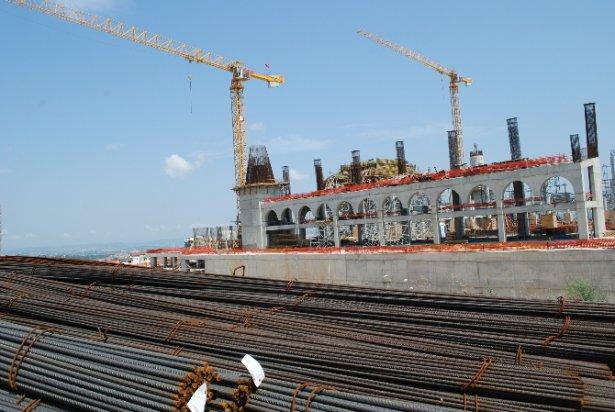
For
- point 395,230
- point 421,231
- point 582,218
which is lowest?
point 421,231

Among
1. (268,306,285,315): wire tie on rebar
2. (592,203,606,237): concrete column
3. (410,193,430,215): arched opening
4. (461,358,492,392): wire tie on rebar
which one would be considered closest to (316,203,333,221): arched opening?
(410,193,430,215): arched opening

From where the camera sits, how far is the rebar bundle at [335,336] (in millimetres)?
4090

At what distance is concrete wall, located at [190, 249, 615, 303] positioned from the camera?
19.8 meters

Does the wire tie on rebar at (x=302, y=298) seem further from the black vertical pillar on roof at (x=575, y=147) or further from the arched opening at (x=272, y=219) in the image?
the arched opening at (x=272, y=219)

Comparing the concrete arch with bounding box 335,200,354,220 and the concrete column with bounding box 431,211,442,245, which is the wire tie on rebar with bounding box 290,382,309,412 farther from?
the concrete arch with bounding box 335,200,354,220

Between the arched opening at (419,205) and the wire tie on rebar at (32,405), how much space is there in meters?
31.4

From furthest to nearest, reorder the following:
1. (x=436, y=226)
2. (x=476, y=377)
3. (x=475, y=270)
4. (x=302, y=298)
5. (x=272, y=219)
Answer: (x=272, y=219) → (x=436, y=226) → (x=475, y=270) → (x=302, y=298) → (x=476, y=377)

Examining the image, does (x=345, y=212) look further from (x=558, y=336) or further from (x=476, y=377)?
(x=476, y=377)

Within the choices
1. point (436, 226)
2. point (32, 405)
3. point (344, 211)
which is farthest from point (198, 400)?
point (344, 211)

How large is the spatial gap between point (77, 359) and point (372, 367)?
9.70ft

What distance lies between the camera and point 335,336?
544 centimetres

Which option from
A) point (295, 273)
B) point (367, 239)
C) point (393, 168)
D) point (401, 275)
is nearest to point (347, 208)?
point (367, 239)

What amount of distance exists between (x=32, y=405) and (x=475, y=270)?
66.1 ft

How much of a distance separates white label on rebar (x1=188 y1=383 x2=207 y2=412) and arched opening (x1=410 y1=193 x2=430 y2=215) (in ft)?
104
